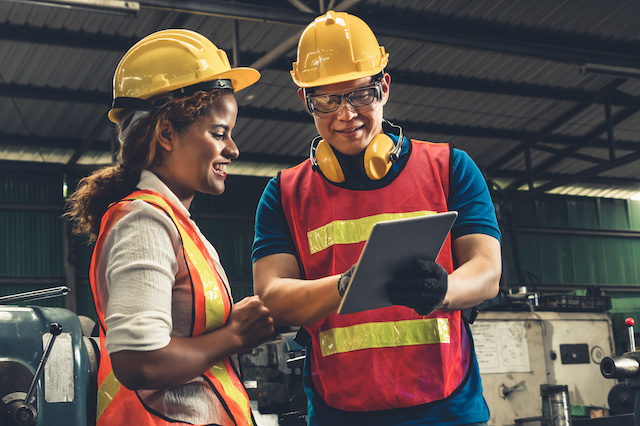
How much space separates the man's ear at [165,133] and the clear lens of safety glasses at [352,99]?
0.48 meters

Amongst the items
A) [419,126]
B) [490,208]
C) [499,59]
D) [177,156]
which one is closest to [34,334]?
[177,156]

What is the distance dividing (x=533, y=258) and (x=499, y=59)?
5.36 m

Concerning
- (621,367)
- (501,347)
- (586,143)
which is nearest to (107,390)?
(621,367)

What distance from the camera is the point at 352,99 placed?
192cm

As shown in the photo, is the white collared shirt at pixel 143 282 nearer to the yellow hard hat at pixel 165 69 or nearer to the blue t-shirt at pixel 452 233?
the yellow hard hat at pixel 165 69

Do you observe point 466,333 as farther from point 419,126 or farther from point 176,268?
point 419,126

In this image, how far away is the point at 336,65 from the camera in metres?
1.96

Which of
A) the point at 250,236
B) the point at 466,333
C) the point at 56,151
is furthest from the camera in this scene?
the point at 250,236

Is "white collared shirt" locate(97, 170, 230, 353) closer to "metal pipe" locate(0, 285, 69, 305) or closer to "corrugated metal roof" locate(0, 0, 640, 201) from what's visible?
"metal pipe" locate(0, 285, 69, 305)

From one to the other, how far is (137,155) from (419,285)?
668 millimetres

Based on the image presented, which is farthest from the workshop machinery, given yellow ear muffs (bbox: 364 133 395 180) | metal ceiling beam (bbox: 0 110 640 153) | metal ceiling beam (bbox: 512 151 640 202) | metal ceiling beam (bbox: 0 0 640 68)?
metal ceiling beam (bbox: 512 151 640 202)

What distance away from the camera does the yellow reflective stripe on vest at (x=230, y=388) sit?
1.48m

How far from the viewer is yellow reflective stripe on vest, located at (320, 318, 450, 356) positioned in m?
1.76

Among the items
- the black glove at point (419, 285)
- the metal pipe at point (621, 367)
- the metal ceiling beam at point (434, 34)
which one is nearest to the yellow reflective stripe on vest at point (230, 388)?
the black glove at point (419, 285)
